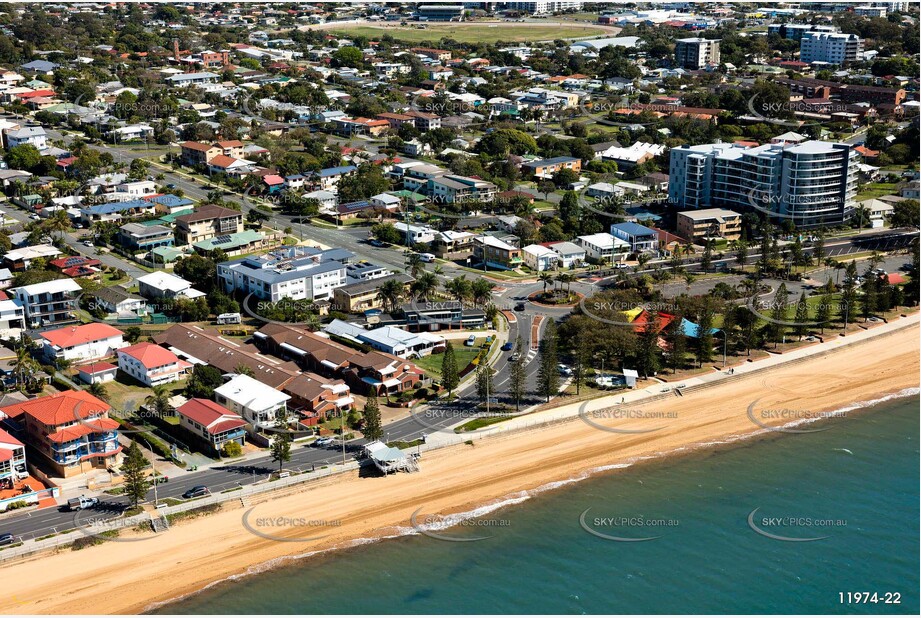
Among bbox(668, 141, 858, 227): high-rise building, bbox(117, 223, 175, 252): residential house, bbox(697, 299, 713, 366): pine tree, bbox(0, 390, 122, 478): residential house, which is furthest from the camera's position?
bbox(668, 141, 858, 227): high-rise building

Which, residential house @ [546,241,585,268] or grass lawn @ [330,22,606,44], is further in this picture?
grass lawn @ [330,22,606,44]

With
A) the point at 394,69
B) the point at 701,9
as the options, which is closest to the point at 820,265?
the point at 394,69

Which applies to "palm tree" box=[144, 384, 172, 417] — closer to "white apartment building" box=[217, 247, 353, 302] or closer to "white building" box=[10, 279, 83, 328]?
"white apartment building" box=[217, 247, 353, 302]

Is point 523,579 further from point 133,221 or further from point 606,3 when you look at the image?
point 606,3

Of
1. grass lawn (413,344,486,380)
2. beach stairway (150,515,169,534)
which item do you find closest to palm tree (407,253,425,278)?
grass lawn (413,344,486,380)

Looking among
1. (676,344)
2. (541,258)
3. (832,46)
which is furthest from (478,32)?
(676,344)

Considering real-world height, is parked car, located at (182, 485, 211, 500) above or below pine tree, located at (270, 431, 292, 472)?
below

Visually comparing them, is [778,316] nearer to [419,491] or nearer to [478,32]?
[419,491]
